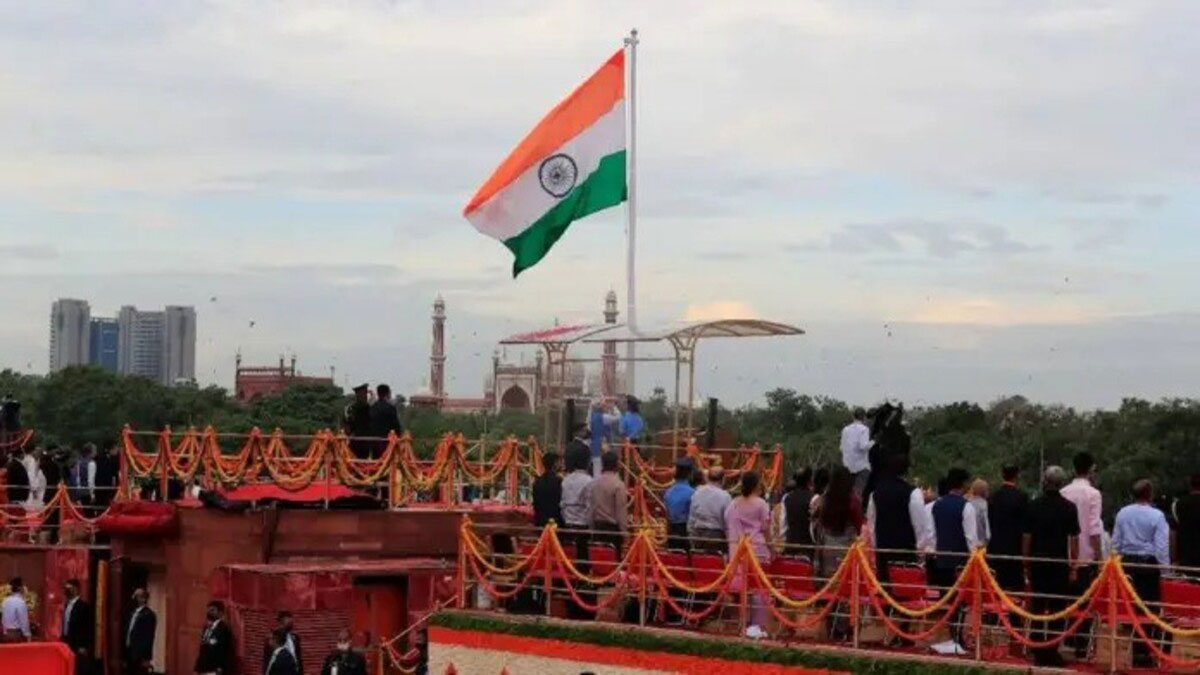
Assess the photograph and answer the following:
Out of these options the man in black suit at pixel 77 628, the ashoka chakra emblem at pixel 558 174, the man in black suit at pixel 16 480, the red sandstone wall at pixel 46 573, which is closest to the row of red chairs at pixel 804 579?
the ashoka chakra emblem at pixel 558 174

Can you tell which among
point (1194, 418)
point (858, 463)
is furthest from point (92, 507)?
point (1194, 418)

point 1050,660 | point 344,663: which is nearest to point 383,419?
point 344,663

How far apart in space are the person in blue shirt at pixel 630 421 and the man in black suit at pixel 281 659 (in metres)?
5.05

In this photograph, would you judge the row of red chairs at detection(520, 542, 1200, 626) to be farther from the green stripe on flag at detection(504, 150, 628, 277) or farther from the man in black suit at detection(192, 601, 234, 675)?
the green stripe on flag at detection(504, 150, 628, 277)

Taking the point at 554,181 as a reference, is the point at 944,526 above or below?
below

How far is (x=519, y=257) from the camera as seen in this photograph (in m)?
25.3

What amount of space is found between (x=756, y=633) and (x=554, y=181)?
27.7 feet

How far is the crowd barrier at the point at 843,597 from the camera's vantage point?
15539 millimetres

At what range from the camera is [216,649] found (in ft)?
75.2

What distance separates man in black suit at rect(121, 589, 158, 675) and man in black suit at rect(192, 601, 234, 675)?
176 cm

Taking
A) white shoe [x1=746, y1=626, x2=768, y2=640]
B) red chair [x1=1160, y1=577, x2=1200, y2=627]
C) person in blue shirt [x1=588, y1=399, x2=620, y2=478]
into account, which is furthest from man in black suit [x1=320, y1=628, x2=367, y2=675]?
red chair [x1=1160, y1=577, x2=1200, y2=627]

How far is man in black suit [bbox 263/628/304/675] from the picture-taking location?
21500 mm

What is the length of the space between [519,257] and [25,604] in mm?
7133

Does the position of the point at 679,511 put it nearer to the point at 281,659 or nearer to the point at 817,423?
the point at 281,659
